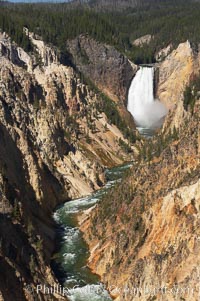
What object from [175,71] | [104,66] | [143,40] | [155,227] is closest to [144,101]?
[175,71]

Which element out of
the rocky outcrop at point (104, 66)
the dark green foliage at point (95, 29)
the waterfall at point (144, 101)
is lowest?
the waterfall at point (144, 101)

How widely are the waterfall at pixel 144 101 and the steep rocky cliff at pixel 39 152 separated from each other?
15.6 m

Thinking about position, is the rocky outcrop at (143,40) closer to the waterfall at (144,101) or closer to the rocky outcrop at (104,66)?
A: the waterfall at (144,101)

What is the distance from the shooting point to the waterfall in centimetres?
11881

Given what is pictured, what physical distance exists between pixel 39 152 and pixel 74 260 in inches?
1035

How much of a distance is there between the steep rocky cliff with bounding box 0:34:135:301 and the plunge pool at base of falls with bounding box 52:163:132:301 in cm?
128

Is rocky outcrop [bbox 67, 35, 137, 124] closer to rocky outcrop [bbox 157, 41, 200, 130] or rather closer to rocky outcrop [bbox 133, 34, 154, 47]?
rocky outcrop [bbox 157, 41, 200, 130]

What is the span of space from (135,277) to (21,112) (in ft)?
132

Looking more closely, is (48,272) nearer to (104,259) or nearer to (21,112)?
(104,259)

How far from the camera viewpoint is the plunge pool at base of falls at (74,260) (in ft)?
139

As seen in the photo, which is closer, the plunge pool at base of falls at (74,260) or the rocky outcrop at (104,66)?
the plunge pool at base of falls at (74,260)

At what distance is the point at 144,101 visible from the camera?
12381 centimetres

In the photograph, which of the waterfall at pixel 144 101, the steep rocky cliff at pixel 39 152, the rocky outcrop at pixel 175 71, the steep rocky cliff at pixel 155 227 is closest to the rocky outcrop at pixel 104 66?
the waterfall at pixel 144 101

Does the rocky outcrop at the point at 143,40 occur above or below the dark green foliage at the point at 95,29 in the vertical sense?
below
